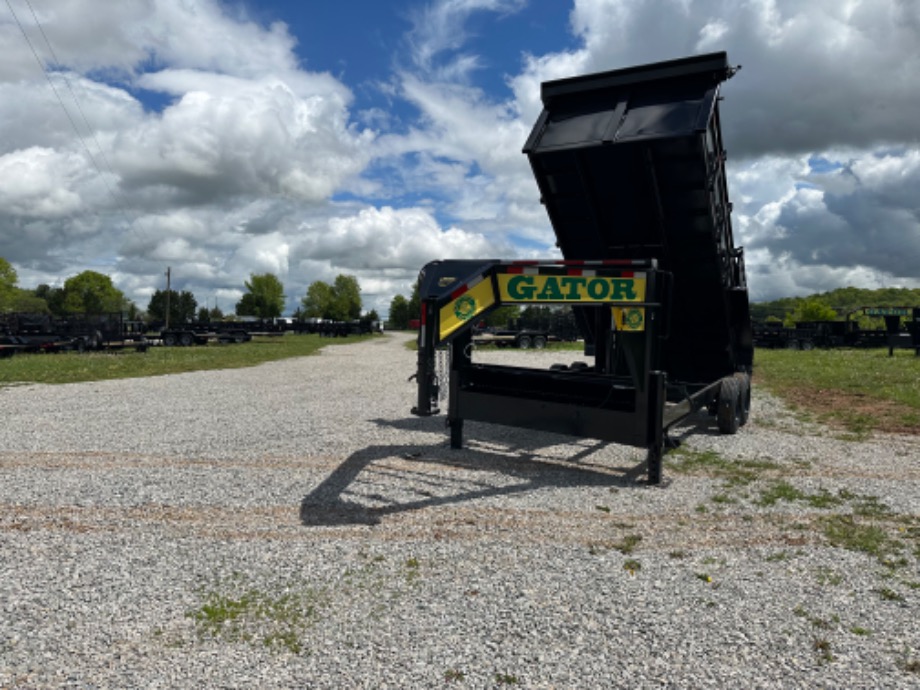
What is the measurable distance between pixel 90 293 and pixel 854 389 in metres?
108

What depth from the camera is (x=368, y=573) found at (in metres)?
4.14

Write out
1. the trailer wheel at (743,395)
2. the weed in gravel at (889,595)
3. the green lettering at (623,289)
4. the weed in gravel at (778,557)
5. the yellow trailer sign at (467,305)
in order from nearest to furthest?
the weed in gravel at (889,595) < the weed in gravel at (778,557) < the green lettering at (623,289) < the yellow trailer sign at (467,305) < the trailer wheel at (743,395)

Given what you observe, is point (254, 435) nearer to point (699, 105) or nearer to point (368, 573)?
point (368, 573)

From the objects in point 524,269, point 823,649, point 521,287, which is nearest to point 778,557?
point 823,649

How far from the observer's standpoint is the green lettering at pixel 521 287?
6312 millimetres

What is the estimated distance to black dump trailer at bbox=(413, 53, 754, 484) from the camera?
6270mm

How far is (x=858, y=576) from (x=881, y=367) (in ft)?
69.4

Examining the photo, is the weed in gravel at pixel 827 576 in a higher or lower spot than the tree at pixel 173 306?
lower

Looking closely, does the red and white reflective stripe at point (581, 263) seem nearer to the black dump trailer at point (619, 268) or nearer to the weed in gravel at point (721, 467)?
the black dump trailer at point (619, 268)

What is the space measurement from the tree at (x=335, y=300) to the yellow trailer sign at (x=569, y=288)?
96.8m

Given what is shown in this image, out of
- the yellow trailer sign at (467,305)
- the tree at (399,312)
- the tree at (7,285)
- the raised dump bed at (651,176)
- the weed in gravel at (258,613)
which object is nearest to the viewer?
the weed in gravel at (258,613)

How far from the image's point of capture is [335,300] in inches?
4104

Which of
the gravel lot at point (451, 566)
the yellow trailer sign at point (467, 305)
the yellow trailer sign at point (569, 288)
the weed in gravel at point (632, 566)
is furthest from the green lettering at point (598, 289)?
the weed in gravel at point (632, 566)

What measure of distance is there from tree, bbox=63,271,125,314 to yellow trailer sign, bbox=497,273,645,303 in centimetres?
10436
